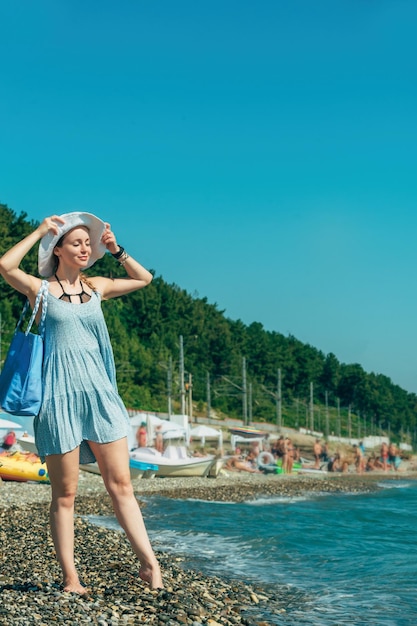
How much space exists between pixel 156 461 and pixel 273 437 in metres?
34.0

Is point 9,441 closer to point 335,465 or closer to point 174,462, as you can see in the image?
point 174,462

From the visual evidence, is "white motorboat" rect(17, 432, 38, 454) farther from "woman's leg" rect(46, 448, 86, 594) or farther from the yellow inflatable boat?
"woman's leg" rect(46, 448, 86, 594)

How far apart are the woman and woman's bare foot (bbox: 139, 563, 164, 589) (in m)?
0.01

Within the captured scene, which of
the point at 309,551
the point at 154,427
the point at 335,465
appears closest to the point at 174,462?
the point at 154,427

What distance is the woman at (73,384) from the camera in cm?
488

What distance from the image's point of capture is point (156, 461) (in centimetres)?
2834

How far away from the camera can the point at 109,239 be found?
17.2 ft

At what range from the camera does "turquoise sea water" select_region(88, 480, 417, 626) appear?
729cm

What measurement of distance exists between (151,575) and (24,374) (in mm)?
1625

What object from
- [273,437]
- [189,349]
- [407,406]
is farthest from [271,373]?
[407,406]

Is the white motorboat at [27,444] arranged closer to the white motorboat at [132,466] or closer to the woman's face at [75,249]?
the white motorboat at [132,466]

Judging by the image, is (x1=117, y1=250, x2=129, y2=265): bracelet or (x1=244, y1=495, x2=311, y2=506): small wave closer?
(x1=117, y1=250, x2=129, y2=265): bracelet

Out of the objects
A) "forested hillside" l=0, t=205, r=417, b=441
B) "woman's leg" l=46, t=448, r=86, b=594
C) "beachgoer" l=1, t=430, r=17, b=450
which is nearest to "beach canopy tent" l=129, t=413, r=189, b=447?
"beachgoer" l=1, t=430, r=17, b=450

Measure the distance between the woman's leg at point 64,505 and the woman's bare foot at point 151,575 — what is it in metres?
0.40
